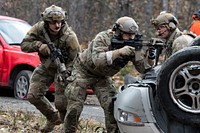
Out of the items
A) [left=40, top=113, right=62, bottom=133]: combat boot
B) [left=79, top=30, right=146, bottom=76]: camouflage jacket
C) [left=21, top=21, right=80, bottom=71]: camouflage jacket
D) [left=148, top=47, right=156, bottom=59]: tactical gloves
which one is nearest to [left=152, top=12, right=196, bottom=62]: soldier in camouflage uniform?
[left=148, top=47, right=156, bottom=59]: tactical gloves

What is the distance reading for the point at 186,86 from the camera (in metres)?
5.06

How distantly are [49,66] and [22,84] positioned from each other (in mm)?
4385

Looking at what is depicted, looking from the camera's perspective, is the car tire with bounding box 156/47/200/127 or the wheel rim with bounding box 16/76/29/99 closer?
the car tire with bounding box 156/47/200/127

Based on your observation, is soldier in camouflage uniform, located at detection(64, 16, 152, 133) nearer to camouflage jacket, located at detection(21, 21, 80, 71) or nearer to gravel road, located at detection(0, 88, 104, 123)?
camouflage jacket, located at detection(21, 21, 80, 71)

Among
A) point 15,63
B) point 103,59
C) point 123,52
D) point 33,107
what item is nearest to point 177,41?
point 123,52

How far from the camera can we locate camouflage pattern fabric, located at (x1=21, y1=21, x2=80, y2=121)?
309 inches

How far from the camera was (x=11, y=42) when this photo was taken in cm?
1265

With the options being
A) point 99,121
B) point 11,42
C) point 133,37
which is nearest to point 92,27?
point 11,42

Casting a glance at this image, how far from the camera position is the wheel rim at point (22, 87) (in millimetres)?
12156

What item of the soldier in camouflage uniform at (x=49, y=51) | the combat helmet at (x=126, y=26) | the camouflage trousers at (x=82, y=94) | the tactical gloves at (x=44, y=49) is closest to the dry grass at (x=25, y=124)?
the soldier in camouflage uniform at (x=49, y=51)

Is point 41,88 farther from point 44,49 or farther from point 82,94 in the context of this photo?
point 82,94

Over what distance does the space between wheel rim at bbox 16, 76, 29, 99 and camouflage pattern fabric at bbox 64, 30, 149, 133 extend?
5023 millimetres

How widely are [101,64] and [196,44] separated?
1.38 metres

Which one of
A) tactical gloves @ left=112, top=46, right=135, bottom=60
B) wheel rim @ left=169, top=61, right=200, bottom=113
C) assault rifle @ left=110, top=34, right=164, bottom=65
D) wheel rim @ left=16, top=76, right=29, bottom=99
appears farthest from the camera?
wheel rim @ left=16, top=76, right=29, bottom=99
